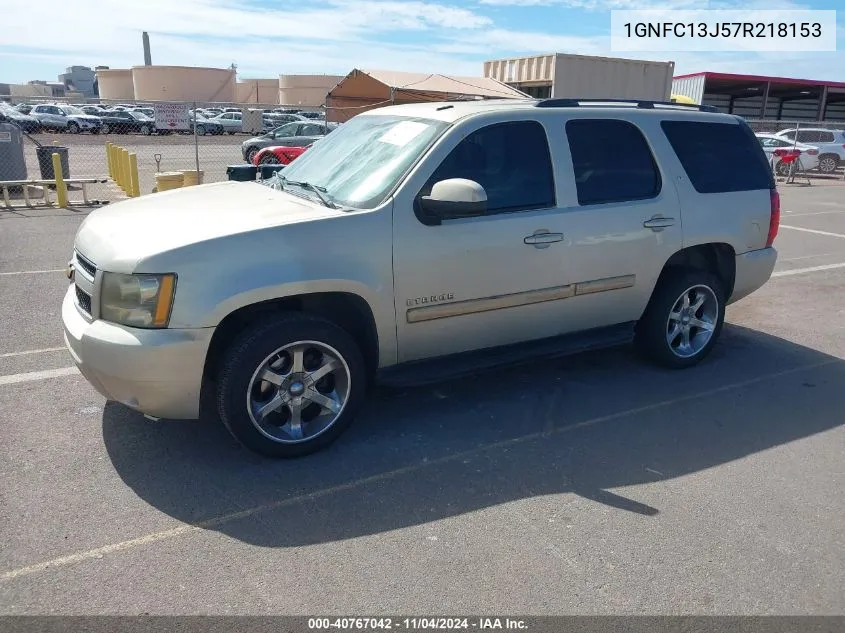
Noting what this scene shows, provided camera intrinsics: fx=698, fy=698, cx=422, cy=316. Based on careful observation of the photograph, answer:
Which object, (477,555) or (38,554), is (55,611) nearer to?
(38,554)

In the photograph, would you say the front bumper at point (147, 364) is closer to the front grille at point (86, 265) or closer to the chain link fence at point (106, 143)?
the front grille at point (86, 265)

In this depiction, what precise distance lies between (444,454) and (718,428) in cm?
178

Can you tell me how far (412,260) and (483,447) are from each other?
1134 millimetres

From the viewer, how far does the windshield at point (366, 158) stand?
3980mm

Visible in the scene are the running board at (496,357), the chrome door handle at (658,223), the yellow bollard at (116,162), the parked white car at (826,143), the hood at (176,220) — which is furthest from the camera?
the parked white car at (826,143)

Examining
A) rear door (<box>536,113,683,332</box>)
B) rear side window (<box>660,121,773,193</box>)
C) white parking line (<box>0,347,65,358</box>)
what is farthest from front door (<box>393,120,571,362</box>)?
white parking line (<box>0,347,65,358</box>)

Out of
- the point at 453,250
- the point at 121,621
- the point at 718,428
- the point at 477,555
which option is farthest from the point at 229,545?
the point at 718,428

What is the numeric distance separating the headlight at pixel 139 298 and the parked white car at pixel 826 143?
1024 inches

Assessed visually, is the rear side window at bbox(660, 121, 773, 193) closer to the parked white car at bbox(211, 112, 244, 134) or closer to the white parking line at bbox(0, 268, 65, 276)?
the white parking line at bbox(0, 268, 65, 276)

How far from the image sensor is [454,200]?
3.69 m

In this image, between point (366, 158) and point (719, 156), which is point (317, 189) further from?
point (719, 156)

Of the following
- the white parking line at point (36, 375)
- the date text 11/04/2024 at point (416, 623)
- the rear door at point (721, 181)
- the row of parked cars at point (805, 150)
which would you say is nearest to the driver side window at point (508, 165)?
the rear door at point (721, 181)

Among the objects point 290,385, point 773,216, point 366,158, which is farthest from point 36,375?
point 773,216

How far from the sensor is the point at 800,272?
8.82 meters
